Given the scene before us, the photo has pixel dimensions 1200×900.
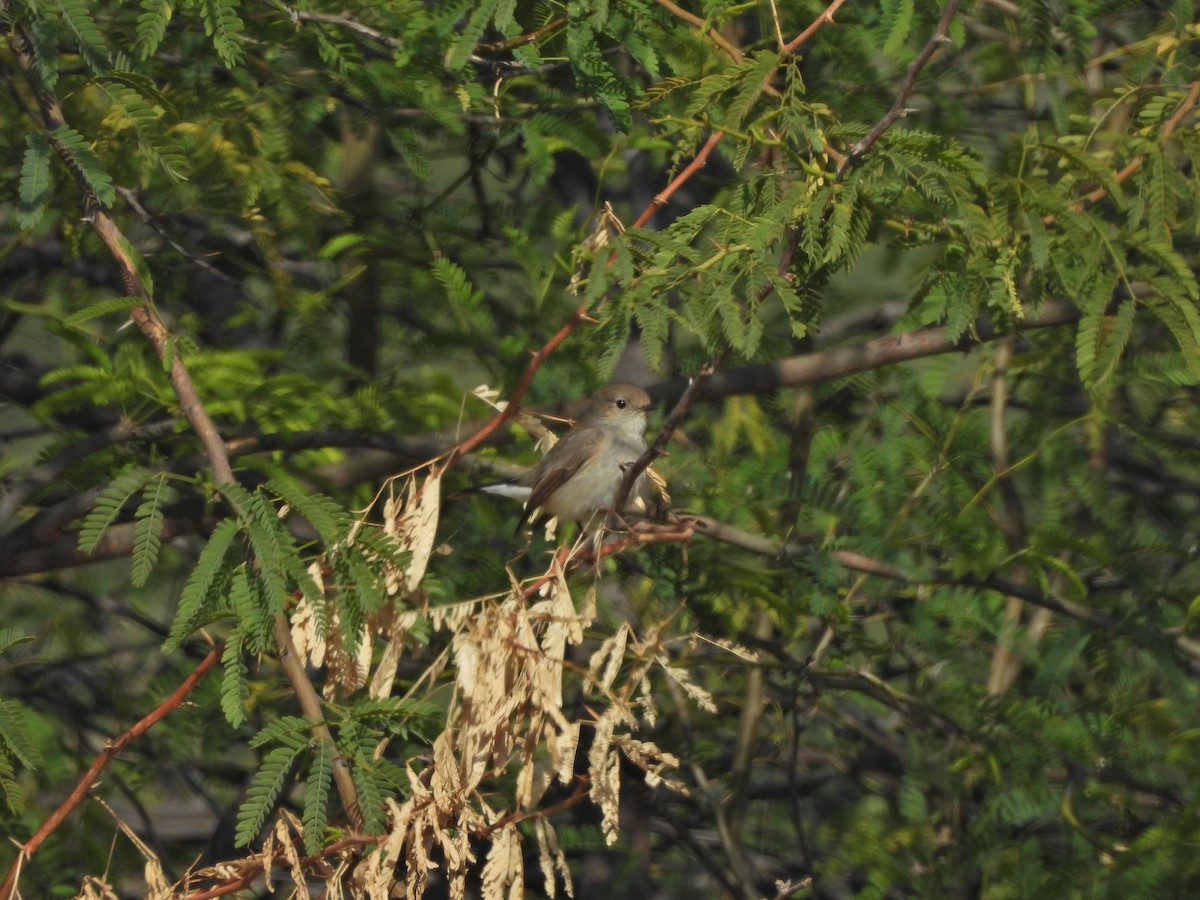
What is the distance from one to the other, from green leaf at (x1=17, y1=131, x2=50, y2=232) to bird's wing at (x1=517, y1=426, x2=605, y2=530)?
2492 millimetres

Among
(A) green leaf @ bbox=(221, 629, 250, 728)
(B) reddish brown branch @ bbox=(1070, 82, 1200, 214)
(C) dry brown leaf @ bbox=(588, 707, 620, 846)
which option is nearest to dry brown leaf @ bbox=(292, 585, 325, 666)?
(A) green leaf @ bbox=(221, 629, 250, 728)

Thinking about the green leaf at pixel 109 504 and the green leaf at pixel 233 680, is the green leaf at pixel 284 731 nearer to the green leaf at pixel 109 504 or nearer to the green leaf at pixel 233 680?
the green leaf at pixel 233 680

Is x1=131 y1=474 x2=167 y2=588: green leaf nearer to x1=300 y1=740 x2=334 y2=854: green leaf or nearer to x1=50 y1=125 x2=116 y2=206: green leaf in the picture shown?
x1=300 y1=740 x2=334 y2=854: green leaf

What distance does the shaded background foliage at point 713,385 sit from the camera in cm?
389

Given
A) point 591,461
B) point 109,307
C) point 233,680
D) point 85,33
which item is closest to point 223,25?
point 85,33

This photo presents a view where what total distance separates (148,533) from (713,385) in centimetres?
223

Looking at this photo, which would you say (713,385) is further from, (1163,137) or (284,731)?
(284,731)

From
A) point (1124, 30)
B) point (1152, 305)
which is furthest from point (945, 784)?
point (1124, 30)

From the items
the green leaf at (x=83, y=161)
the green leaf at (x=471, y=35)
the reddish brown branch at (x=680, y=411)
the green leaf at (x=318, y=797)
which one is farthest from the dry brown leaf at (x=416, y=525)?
the green leaf at (x=471, y=35)

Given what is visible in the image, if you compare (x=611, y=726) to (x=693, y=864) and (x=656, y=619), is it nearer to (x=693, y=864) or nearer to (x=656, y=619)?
(x=656, y=619)

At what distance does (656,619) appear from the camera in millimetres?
Result: 6188

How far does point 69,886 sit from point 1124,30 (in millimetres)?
6626

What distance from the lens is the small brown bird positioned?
6.26 metres

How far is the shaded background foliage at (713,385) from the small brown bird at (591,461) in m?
0.25
